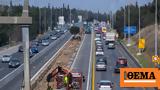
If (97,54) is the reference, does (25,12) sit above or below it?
above

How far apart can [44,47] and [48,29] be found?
75.1 meters

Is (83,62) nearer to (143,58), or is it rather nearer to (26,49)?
(143,58)

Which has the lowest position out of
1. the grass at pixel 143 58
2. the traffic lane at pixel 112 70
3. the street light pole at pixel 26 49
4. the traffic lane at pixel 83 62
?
the traffic lane at pixel 112 70

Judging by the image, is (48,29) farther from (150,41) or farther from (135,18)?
(150,41)

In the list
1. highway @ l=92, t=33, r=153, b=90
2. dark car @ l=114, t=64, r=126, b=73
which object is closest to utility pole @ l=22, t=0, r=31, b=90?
highway @ l=92, t=33, r=153, b=90

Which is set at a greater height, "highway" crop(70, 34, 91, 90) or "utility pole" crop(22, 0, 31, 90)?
"utility pole" crop(22, 0, 31, 90)

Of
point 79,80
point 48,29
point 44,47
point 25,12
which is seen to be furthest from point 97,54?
point 48,29

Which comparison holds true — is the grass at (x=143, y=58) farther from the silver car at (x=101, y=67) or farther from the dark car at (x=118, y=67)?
the silver car at (x=101, y=67)

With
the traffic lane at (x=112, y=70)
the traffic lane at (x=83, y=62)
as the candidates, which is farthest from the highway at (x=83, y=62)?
the traffic lane at (x=112, y=70)

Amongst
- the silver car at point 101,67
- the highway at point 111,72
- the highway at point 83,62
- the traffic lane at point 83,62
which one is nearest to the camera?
the highway at point 111,72

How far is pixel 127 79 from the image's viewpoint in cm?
2675

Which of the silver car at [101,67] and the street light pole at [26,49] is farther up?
the street light pole at [26,49]

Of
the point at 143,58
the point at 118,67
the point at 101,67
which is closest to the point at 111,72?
the point at 118,67

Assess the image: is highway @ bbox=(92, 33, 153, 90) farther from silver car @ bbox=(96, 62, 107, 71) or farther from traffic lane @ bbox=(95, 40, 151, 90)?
silver car @ bbox=(96, 62, 107, 71)
